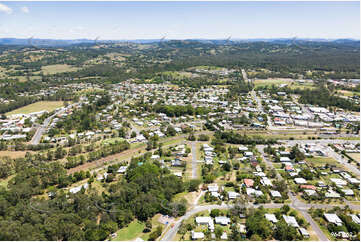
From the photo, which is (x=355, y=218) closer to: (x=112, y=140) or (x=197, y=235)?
(x=197, y=235)

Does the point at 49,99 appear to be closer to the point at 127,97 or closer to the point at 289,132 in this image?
the point at 127,97

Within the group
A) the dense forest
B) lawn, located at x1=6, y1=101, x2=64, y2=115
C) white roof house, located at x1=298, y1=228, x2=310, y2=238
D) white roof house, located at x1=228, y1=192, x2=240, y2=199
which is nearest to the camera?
the dense forest

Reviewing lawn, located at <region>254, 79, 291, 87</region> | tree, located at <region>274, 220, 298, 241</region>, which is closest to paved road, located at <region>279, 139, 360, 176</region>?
tree, located at <region>274, 220, 298, 241</region>

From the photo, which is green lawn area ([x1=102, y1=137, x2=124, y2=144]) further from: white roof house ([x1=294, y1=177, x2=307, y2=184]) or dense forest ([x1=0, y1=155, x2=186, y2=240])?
white roof house ([x1=294, y1=177, x2=307, y2=184])

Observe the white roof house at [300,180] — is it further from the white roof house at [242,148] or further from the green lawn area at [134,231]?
the green lawn area at [134,231]

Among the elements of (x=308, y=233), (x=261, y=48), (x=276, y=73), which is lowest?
(x=308, y=233)

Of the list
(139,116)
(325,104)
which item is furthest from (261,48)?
(139,116)

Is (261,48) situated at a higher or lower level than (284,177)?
higher

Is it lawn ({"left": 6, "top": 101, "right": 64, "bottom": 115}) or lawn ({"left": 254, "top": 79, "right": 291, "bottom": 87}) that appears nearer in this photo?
lawn ({"left": 6, "top": 101, "right": 64, "bottom": 115})
